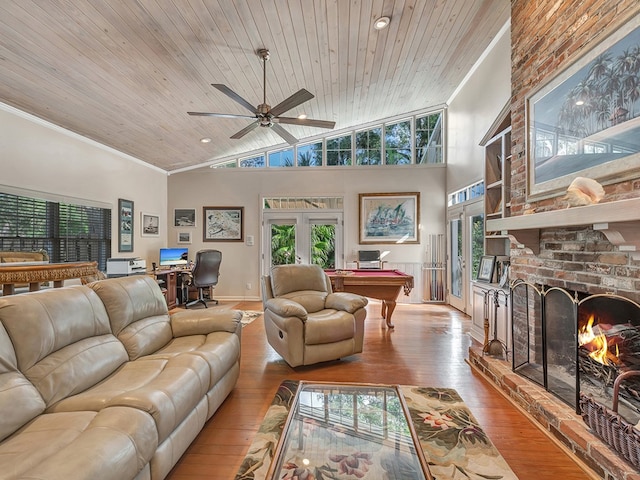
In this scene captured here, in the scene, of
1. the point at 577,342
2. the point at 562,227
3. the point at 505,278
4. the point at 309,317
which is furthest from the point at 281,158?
the point at 577,342

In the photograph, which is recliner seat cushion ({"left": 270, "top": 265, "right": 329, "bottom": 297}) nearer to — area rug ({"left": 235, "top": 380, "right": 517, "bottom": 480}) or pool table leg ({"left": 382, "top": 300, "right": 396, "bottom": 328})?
pool table leg ({"left": 382, "top": 300, "right": 396, "bottom": 328})

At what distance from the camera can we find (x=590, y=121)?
76.3 inches

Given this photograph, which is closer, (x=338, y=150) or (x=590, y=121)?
(x=590, y=121)

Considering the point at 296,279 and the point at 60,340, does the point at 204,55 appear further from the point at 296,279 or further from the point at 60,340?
the point at 60,340

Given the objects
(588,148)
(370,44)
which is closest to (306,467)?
(588,148)

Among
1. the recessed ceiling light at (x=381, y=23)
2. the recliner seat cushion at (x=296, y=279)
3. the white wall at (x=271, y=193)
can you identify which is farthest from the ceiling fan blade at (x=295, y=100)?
the white wall at (x=271, y=193)

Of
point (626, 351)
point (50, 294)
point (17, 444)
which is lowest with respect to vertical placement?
point (17, 444)

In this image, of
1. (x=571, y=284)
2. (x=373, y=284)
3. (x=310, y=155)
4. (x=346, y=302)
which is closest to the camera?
(x=571, y=284)

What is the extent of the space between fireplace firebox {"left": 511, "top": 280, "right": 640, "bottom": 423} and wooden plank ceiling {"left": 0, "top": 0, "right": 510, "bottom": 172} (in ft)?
9.64

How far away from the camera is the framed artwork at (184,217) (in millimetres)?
6730

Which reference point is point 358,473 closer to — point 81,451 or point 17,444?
point 81,451

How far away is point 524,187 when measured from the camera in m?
2.74

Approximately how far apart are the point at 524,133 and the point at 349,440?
9.03 ft

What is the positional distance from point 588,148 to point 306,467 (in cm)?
242
